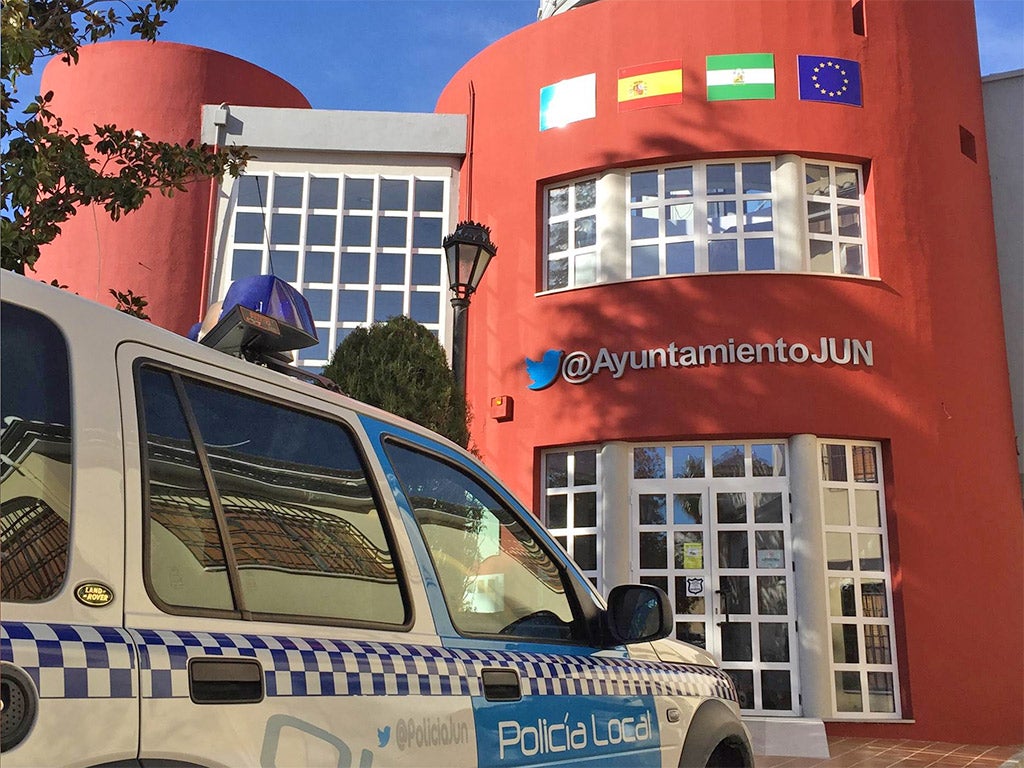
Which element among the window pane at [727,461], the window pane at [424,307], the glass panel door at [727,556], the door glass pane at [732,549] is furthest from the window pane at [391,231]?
the door glass pane at [732,549]

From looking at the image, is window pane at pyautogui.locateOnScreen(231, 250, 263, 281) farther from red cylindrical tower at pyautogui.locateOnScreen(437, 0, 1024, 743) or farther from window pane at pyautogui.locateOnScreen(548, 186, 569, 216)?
window pane at pyautogui.locateOnScreen(548, 186, 569, 216)

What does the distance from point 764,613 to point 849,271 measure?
4175 mm

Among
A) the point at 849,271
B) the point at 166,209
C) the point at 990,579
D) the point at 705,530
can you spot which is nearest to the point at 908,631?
the point at 990,579

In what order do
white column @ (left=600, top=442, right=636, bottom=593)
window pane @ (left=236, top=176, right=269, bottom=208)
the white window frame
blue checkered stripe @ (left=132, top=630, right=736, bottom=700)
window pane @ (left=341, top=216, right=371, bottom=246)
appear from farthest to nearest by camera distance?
1. window pane @ (left=236, top=176, right=269, bottom=208)
2. window pane @ (left=341, top=216, right=371, bottom=246)
3. white column @ (left=600, top=442, right=636, bottom=593)
4. the white window frame
5. blue checkered stripe @ (left=132, top=630, right=736, bottom=700)

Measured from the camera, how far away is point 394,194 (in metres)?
14.6

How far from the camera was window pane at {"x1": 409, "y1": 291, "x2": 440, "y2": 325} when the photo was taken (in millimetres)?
14086

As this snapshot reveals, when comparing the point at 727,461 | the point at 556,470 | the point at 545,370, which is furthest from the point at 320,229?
the point at 727,461

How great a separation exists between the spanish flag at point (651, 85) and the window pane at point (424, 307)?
3525mm

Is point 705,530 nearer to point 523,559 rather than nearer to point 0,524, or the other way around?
point 523,559

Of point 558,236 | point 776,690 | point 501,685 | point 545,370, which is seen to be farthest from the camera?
point 558,236

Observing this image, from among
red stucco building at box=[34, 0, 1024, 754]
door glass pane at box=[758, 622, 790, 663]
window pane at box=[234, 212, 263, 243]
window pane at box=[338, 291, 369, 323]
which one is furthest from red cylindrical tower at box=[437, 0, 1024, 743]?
window pane at box=[234, 212, 263, 243]

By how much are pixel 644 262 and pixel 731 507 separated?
3.14 metres

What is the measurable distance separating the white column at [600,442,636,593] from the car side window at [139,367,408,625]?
961 centimetres

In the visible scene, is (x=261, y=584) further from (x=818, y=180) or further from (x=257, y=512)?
(x=818, y=180)
